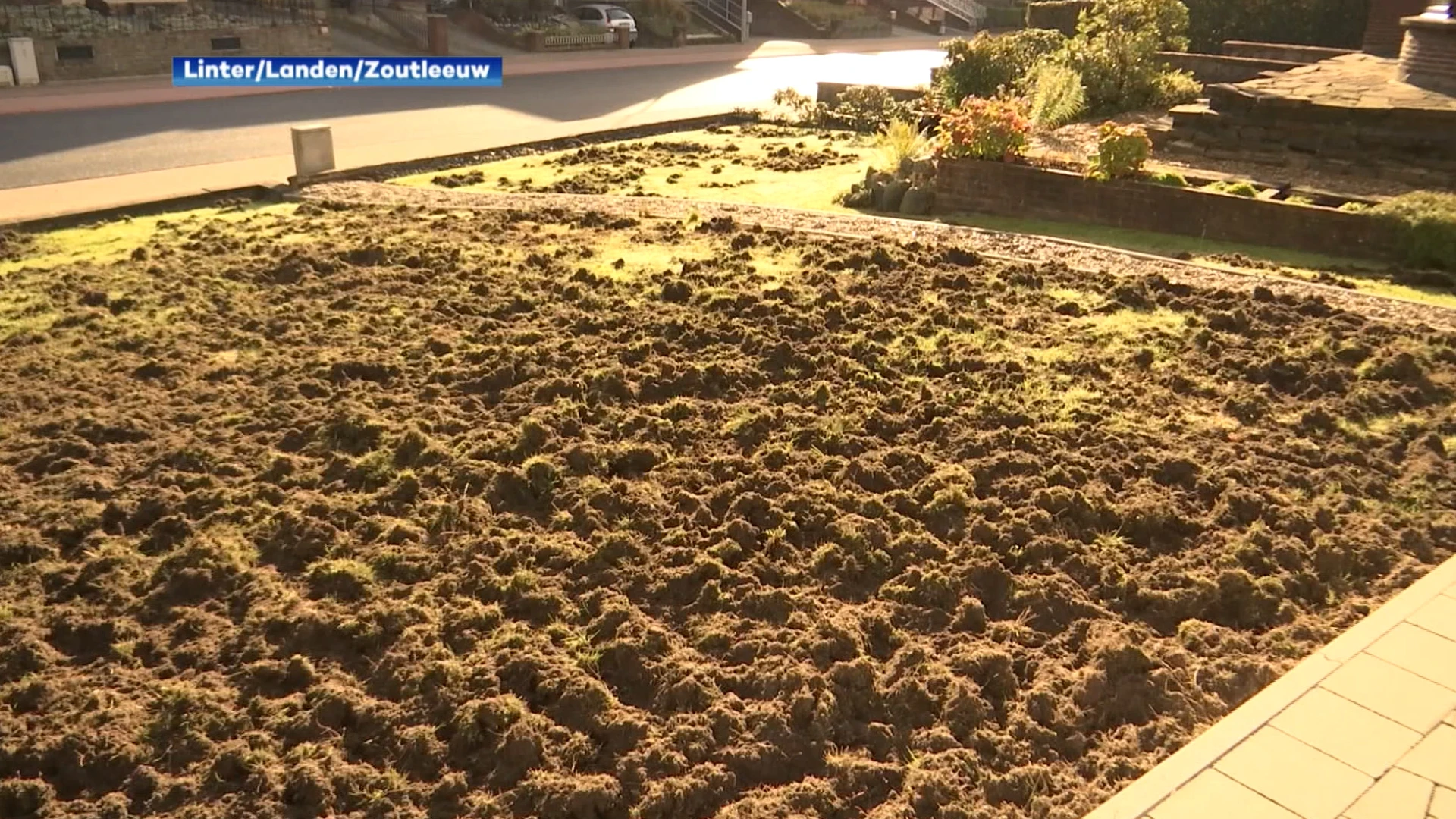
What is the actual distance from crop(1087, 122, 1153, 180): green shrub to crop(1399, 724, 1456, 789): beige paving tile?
25.6 feet

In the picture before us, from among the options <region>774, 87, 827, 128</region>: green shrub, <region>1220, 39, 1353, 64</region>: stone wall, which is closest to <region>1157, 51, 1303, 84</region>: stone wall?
<region>1220, 39, 1353, 64</region>: stone wall

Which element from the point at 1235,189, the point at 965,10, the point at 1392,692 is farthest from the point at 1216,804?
the point at 965,10

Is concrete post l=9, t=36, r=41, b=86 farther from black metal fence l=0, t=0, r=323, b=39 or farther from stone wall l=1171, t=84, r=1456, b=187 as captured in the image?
stone wall l=1171, t=84, r=1456, b=187

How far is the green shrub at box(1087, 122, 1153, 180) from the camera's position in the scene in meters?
11.0

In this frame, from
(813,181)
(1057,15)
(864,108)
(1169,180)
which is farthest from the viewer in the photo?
(1057,15)

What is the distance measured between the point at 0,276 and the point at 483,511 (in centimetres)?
591

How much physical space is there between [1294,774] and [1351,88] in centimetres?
1228

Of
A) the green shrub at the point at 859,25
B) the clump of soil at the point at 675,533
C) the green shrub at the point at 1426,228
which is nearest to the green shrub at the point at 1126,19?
the green shrub at the point at 1426,228

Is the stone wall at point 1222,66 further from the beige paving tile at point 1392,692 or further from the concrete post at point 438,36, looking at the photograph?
the concrete post at point 438,36

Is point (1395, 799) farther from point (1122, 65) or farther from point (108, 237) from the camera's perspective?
A: point (1122, 65)

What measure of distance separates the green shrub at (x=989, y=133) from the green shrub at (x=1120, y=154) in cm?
93

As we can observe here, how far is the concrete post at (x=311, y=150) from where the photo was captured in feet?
41.1

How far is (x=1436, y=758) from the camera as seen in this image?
3994mm

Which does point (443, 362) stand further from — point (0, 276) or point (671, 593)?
point (0, 276)
